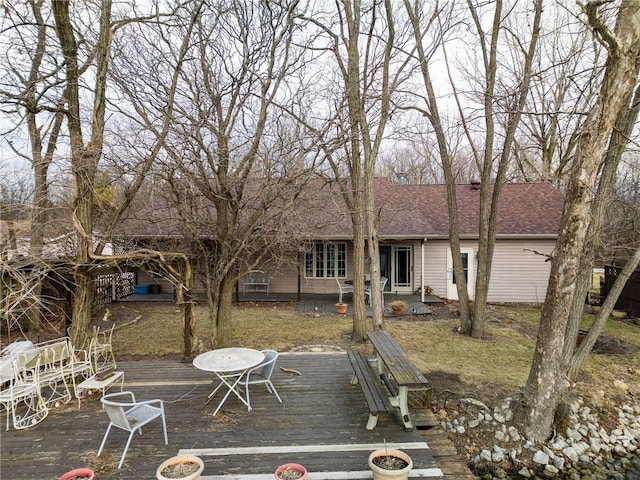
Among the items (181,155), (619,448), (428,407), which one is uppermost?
(181,155)

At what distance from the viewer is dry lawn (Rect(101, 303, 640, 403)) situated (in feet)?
22.5

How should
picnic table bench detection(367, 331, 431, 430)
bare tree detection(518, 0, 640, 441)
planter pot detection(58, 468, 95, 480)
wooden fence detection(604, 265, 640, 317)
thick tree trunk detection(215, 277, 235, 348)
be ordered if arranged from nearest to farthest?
planter pot detection(58, 468, 95, 480) < picnic table bench detection(367, 331, 431, 430) < bare tree detection(518, 0, 640, 441) < thick tree trunk detection(215, 277, 235, 348) < wooden fence detection(604, 265, 640, 317)

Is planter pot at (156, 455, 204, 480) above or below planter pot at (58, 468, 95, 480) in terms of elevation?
above

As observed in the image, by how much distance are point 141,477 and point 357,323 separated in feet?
20.4

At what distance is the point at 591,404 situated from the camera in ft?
20.1

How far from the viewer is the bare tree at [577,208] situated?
14.2 ft

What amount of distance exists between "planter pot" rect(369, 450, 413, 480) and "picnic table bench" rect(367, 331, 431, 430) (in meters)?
0.75

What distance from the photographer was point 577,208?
15.3ft

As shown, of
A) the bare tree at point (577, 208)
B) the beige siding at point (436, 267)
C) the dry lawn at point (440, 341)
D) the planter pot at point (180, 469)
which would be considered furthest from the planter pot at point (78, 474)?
the beige siding at point (436, 267)

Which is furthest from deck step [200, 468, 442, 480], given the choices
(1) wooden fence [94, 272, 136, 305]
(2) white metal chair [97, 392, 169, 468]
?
(1) wooden fence [94, 272, 136, 305]

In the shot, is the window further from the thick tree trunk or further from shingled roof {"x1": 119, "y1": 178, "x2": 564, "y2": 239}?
the thick tree trunk

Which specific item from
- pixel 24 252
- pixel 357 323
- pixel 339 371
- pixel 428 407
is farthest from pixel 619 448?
pixel 24 252

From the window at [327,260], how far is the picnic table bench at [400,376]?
30.0 ft

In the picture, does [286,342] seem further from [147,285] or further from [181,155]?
[147,285]
